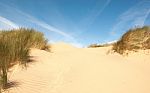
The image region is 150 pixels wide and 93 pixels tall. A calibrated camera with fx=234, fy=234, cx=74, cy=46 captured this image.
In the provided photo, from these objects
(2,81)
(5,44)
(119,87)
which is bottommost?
(119,87)

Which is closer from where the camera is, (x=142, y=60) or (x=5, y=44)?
(x=5, y=44)

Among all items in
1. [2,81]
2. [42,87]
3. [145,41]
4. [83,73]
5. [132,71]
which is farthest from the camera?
[145,41]

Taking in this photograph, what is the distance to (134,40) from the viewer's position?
10.2m

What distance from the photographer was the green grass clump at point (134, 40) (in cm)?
977

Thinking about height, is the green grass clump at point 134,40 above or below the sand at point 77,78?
above

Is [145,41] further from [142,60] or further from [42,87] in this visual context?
[42,87]

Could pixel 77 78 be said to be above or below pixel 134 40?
below

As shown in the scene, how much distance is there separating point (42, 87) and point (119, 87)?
5.16 feet

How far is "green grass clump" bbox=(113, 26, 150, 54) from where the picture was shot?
32.0 ft

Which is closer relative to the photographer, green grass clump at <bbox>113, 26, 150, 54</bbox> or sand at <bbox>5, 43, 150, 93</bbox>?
→ sand at <bbox>5, 43, 150, 93</bbox>

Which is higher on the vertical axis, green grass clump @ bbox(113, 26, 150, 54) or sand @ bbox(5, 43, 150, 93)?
green grass clump @ bbox(113, 26, 150, 54)

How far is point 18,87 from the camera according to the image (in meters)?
4.33

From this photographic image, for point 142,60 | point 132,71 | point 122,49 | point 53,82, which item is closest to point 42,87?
point 53,82

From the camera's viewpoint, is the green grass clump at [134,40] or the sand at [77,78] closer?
the sand at [77,78]
